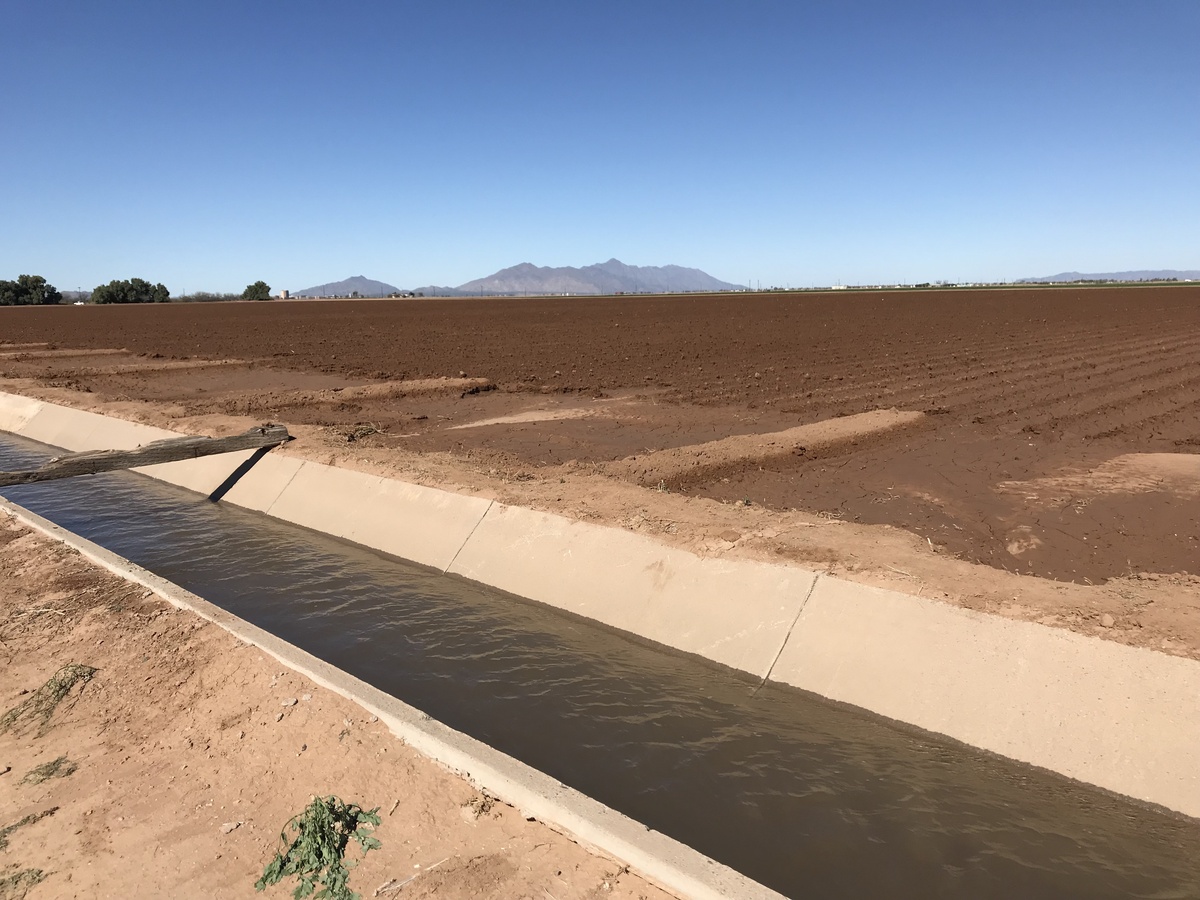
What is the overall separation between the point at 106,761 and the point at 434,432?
11.2 m

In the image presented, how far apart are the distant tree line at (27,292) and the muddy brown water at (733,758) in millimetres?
137984

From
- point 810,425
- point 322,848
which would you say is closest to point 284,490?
point 322,848

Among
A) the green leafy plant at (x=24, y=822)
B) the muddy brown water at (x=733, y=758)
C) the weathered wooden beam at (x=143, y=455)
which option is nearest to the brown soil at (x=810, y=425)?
the weathered wooden beam at (x=143, y=455)

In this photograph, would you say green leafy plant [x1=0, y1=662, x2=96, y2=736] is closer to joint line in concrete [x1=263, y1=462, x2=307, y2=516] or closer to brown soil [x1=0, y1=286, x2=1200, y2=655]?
brown soil [x1=0, y1=286, x2=1200, y2=655]

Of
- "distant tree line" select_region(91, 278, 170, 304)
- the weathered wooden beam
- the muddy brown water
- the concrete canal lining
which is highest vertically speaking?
"distant tree line" select_region(91, 278, 170, 304)

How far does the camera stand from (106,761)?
548 centimetres

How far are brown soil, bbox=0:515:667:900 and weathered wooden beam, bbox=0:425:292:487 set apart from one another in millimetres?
5605

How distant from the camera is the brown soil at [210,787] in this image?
438 centimetres

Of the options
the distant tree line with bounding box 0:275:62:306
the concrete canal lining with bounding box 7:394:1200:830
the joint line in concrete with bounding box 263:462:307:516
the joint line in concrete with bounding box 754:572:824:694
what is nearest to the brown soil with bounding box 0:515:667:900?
the joint line in concrete with bounding box 754:572:824:694

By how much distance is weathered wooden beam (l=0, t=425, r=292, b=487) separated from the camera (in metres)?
11.9

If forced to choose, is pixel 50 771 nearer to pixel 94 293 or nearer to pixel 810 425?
pixel 810 425

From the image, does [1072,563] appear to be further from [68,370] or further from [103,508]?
[68,370]

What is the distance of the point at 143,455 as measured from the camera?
12688 millimetres

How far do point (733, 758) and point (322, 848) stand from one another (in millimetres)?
3097
